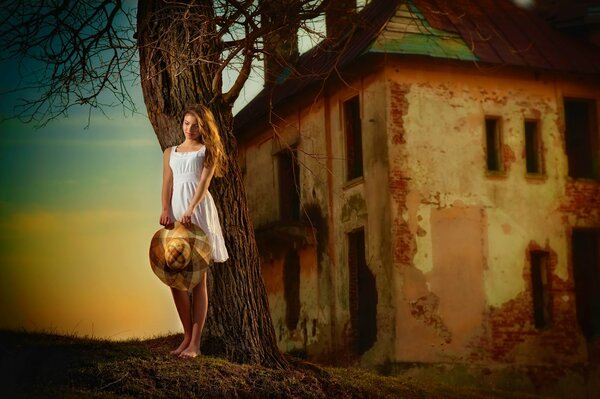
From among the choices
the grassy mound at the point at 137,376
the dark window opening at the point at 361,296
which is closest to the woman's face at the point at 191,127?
the grassy mound at the point at 137,376

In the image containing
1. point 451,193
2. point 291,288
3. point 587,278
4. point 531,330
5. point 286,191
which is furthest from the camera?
Answer: point 286,191

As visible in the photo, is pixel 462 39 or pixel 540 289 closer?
pixel 462 39

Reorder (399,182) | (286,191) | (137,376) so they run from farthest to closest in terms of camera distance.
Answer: (286,191) → (399,182) → (137,376)

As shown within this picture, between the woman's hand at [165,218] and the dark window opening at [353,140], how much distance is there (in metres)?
11.5

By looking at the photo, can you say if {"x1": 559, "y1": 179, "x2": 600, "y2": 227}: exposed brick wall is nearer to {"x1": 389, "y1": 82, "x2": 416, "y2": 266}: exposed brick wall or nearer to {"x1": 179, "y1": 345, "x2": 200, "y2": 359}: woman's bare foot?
{"x1": 389, "y1": 82, "x2": 416, "y2": 266}: exposed brick wall

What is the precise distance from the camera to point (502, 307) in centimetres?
1806

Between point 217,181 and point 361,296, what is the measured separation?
407 inches

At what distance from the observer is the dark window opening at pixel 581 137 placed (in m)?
20.1

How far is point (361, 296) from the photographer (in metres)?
18.8

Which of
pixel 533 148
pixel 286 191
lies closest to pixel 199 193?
pixel 533 148

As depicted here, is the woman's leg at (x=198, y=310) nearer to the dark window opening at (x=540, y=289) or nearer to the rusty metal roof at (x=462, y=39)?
the rusty metal roof at (x=462, y=39)

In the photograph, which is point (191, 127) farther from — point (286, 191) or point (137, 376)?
point (286, 191)

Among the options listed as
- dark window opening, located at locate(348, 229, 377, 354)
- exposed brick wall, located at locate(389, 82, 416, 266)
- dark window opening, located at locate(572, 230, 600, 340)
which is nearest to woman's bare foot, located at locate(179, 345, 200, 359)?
exposed brick wall, located at locate(389, 82, 416, 266)

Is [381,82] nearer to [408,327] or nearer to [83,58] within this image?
[408,327]
